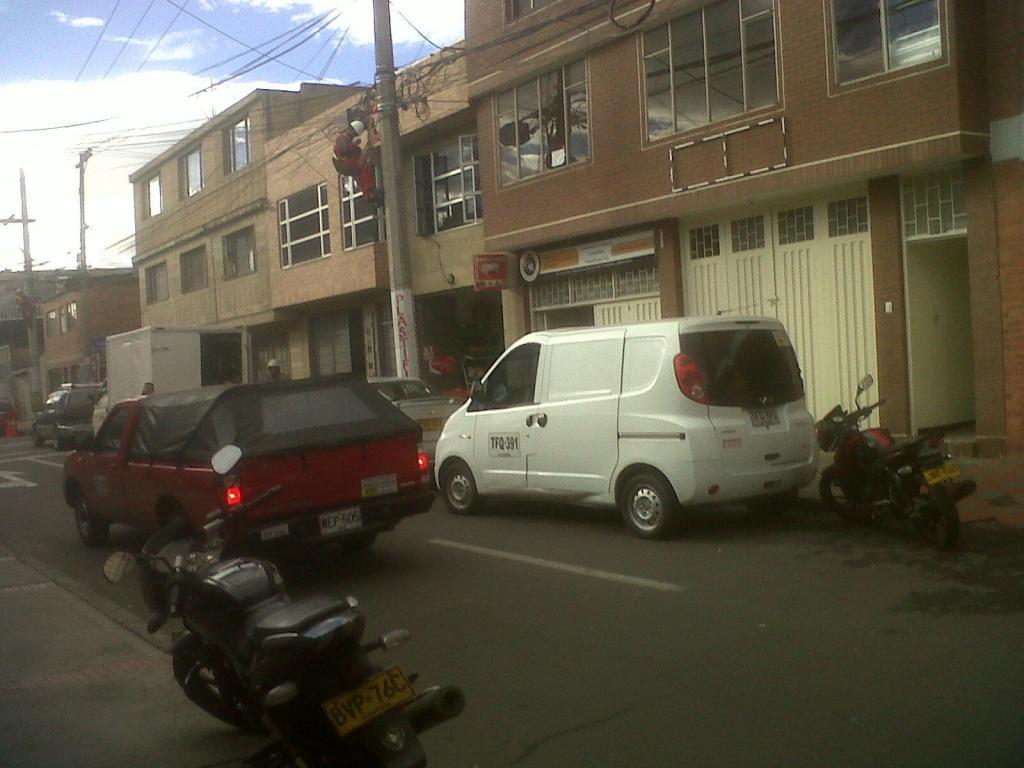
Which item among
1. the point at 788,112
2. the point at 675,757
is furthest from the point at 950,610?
the point at 788,112

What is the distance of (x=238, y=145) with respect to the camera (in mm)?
32062

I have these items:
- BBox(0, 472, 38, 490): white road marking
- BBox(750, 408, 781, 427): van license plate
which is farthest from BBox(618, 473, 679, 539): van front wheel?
BBox(0, 472, 38, 490): white road marking

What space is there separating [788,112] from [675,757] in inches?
445

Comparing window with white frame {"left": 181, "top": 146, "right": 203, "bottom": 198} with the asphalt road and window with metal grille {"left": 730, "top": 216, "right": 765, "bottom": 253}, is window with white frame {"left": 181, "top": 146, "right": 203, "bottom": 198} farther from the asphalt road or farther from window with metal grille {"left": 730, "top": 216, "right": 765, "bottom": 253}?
the asphalt road

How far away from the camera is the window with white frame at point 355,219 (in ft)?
80.7

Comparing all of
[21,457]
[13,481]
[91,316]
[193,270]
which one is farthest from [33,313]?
[13,481]

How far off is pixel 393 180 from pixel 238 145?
54.0ft

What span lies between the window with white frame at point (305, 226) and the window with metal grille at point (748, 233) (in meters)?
13.1

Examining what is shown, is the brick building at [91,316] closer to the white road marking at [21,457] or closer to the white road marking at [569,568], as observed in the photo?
the white road marking at [21,457]

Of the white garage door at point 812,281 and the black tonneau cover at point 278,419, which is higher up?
the white garage door at point 812,281

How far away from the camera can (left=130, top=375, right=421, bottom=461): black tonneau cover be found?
8352 millimetres

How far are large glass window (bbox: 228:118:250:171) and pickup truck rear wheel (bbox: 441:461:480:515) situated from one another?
21851 millimetres

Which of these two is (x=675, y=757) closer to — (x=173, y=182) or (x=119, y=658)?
(x=119, y=658)

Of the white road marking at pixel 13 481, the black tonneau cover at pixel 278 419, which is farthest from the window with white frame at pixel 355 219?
Answer: the black tonneau cover at pixel 278 419
